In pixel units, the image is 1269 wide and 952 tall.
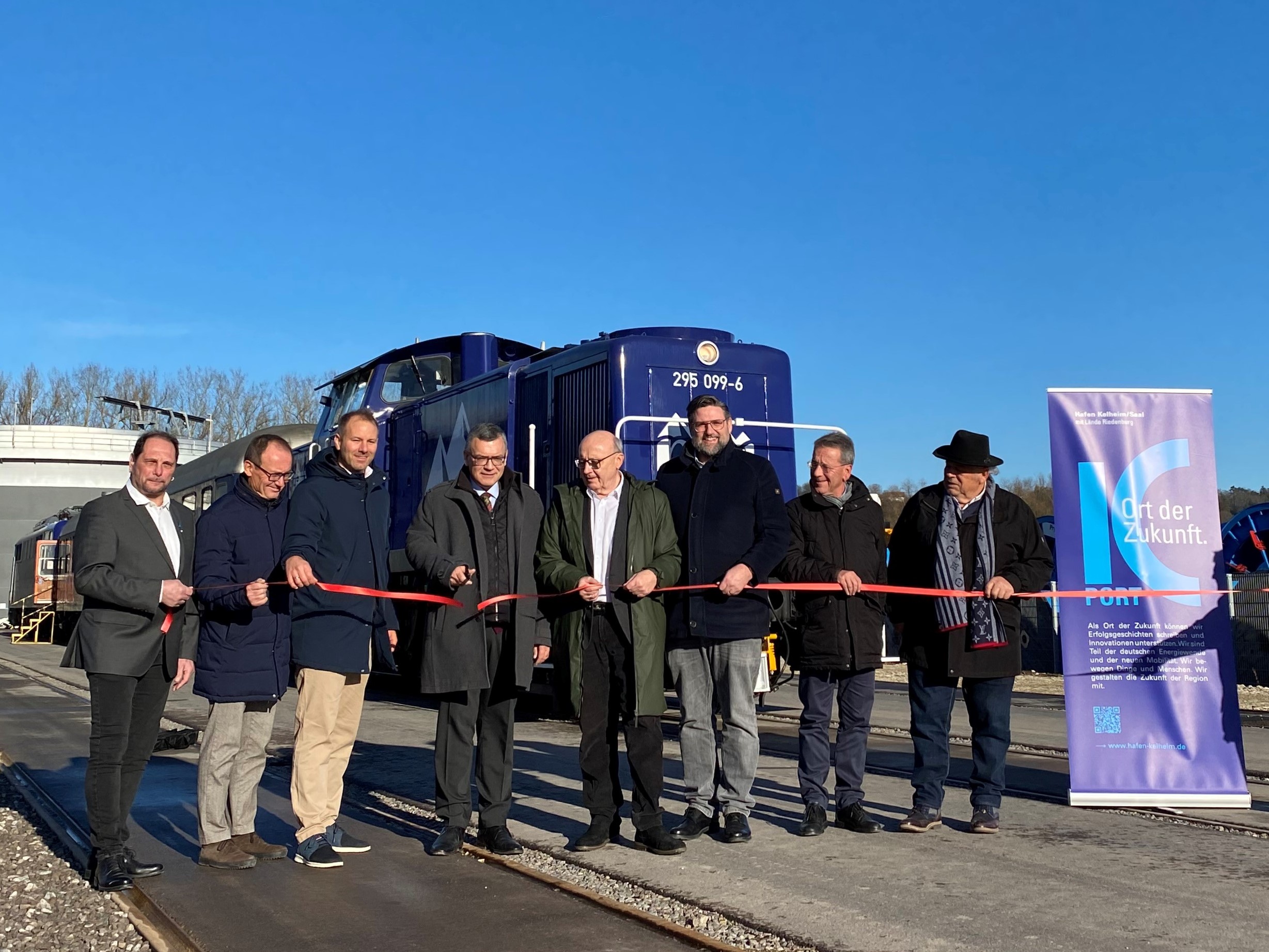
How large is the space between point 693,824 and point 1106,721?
255 cm

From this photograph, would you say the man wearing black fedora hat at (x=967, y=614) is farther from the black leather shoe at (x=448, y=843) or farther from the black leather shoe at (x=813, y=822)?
the black leather shoe at (x=448, y=843)

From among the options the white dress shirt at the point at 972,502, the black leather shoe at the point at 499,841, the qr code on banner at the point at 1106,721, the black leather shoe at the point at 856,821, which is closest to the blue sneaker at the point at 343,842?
the black leather shoe at the point at 499,841

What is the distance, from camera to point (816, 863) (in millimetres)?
5555

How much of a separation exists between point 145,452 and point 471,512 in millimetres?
1545

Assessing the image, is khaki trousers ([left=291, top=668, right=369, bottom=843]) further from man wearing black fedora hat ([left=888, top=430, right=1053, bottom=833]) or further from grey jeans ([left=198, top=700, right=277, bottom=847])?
man wearing black fedora hat ([left=888, top=430, right=1053, bottom=833])

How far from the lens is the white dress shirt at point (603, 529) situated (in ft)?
19.6

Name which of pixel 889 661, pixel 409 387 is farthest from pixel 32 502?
pixel 889 661

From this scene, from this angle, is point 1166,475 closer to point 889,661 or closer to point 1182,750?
point 1182,750

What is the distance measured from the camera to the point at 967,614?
636cm

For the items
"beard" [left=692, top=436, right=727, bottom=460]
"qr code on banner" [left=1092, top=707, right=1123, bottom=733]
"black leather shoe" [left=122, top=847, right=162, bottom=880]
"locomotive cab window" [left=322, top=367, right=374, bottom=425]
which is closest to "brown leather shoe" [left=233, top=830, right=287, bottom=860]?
"black leather shoe" [left=122, top=847, right=162, bottom=880]

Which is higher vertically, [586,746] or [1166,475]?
[1166,475]

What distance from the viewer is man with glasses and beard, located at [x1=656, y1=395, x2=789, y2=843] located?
6.08m

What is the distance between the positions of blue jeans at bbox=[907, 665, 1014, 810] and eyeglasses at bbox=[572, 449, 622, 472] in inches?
77.7

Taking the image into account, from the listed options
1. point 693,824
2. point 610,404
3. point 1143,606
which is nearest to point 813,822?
point 693,824
